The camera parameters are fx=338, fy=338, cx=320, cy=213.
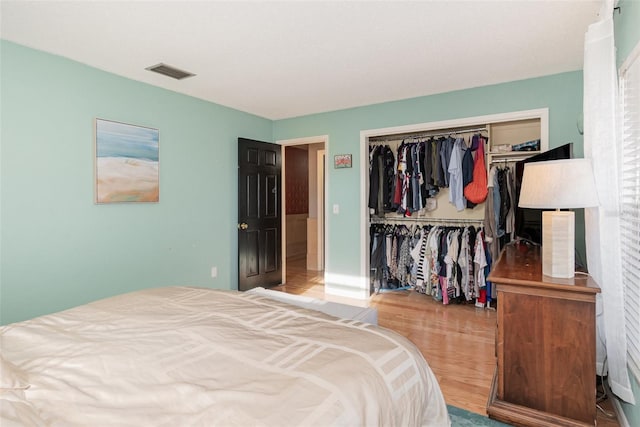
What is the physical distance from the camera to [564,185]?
1742 millimetres

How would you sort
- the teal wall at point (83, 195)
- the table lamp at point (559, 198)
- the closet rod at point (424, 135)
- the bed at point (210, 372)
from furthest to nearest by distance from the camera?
the closet rod at point (424, 135) < the teal wall at point (83, 195) < the table lamp at point (559, 198) < the bed at point (210, 372)

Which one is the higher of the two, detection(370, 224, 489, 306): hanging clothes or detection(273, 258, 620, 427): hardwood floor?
detection(370, 224, 489, 306): hanging clothes

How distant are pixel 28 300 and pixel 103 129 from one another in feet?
4.83

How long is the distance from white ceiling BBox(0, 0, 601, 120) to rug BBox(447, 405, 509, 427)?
7.82 ft

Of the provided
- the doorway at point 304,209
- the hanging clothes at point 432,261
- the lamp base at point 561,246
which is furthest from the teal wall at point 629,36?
the doorway at point 304,209

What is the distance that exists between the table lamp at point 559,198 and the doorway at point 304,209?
3682 mm

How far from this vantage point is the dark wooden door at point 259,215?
13.9 ft

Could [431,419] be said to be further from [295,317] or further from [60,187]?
[60,187]

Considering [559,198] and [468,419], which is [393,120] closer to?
[559,198]

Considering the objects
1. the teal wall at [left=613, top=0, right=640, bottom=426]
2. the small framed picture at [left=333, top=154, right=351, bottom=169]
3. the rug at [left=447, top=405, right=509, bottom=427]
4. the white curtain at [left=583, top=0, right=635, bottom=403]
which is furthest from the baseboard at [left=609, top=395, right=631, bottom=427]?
the small framed picture at [left=333, top=154, right=351, bottom=169]

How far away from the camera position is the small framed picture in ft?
14.0

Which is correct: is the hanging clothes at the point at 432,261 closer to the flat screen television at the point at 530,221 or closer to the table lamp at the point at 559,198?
the flat screen television at the point at 530,221

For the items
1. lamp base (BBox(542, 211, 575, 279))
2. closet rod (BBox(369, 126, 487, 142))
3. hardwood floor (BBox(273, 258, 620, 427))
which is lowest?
hardwood floor (BBox(273, 258, 620, 427))

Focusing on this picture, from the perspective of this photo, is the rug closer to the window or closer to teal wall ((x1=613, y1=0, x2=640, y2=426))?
teal wall ((x1=613, y1=0, x2=640, y2=426))
